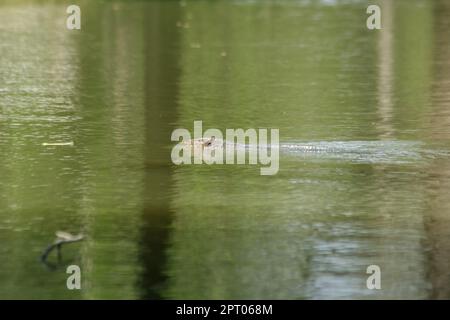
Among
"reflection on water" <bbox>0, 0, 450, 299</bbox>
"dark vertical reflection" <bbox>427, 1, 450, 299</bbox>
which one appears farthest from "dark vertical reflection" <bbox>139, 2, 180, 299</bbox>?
"dark vertical reflection" <bbox>427, 1, 450, 299</bbox>

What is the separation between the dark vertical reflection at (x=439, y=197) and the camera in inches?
610

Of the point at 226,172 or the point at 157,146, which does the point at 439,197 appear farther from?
the point at 157,146

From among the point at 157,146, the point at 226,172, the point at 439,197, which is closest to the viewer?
the point at 439,197

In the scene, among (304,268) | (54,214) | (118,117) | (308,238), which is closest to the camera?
(304,268)

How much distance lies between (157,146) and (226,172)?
8.87 ft

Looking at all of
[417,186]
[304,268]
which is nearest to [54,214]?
[304,268]

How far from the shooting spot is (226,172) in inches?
859

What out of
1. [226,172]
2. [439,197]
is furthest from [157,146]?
[439,197]

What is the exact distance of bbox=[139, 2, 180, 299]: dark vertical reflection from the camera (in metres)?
16.1

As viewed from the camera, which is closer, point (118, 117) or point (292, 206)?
point (292, 206)

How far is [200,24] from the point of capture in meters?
49.9

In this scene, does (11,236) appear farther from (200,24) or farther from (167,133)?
(200,24)

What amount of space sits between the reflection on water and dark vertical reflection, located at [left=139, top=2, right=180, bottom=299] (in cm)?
5

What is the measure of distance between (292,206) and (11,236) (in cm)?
439
